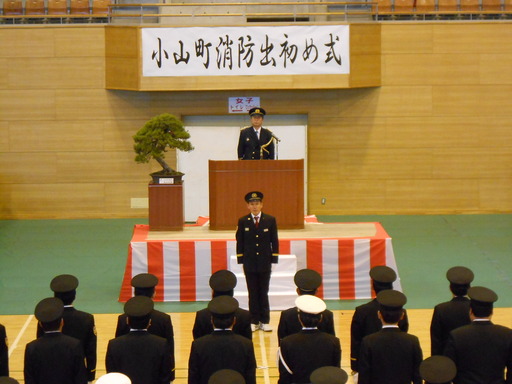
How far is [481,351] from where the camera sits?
5.32 metres

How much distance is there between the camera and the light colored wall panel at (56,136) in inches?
596

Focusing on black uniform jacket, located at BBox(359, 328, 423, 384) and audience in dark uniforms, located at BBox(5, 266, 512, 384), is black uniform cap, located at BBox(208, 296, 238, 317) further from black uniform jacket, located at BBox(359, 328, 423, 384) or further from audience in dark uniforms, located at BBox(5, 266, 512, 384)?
black uniform jacket, located at BBox(359, 328, 423, 384)

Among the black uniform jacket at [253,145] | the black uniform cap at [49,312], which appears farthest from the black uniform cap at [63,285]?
the black uniform jacket at [253,145]

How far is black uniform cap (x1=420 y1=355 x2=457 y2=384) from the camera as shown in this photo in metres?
4.20

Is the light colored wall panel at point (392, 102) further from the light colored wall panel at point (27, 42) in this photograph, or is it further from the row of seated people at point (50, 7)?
the light colored wall panel at point (27, 42)

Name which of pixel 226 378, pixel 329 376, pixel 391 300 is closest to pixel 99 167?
pixel 391 300

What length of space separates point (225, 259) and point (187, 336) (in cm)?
154

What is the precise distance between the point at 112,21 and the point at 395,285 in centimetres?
859

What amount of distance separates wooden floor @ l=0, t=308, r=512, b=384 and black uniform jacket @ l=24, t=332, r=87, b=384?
2430mm

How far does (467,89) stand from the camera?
15195 mm

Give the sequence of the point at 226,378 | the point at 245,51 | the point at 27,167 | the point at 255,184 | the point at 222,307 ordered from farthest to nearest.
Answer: the point at 27,167 → the point at 245,51 → the point at 255,184 → the point at 222,307 → the point at 226,378

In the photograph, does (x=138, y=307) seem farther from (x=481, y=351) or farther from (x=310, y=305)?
(x=481, y=351)

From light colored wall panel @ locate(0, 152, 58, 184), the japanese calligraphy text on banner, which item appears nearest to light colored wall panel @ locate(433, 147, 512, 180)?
the japanese calligraphy text on banner

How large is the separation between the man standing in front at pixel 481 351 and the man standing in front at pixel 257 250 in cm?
375
